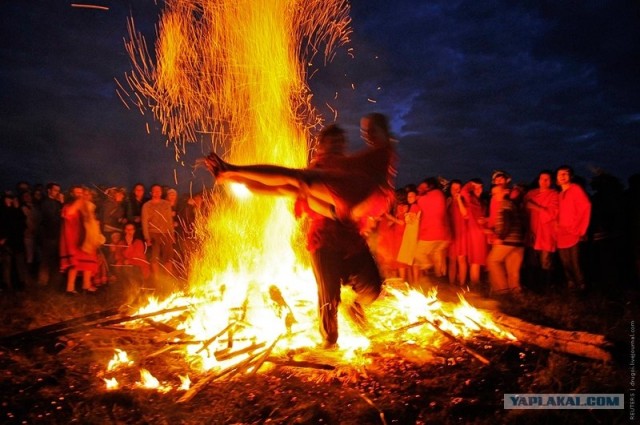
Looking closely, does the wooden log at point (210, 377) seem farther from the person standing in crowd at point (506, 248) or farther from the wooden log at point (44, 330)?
the person standing in crowd at point (506, 248)

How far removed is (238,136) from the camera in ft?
24.2

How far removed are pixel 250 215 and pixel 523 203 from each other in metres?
4.93

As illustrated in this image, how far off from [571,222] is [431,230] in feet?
7.59

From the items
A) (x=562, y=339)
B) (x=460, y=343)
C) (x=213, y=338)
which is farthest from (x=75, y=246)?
(x=562, y=339)

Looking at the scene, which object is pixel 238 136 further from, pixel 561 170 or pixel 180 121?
pixel 561 170

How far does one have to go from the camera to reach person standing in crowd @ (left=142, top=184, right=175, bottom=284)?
9594 millimetres

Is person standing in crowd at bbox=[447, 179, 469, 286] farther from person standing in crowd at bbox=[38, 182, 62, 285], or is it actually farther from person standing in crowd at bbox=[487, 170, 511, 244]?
person standing in crowd at bbox=[38, 182, 62, 285]

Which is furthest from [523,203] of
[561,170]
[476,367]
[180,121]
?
[180,121]

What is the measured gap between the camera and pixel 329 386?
4344 millimetres

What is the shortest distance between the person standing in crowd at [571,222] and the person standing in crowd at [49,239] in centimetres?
963

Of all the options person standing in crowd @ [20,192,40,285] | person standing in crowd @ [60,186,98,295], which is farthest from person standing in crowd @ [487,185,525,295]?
person standing in crowd @ [20,192,40,285]

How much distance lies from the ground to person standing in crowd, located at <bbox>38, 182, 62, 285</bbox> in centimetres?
488

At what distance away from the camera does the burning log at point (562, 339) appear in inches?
175

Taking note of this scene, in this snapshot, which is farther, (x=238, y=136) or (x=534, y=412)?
(x=238, y=136)
